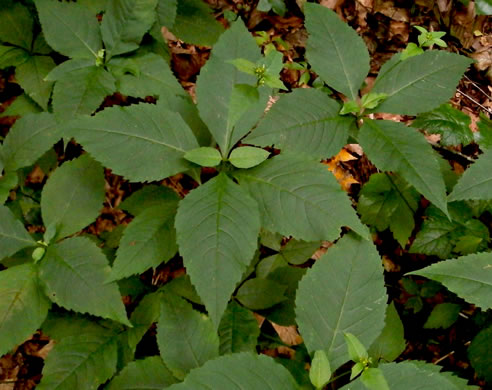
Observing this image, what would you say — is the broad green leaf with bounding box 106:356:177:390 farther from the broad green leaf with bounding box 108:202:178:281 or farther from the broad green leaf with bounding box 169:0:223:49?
the broad green leaf with bounding box 169:0:223:49

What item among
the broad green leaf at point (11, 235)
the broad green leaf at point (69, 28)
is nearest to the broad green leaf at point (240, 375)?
the broad green leaf at point (11, 235)

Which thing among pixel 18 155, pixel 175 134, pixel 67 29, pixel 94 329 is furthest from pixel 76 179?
pixel 67 29

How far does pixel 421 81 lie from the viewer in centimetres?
199

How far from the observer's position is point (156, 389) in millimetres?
1796

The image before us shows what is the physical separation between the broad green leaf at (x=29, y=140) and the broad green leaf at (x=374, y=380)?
1.69 meters

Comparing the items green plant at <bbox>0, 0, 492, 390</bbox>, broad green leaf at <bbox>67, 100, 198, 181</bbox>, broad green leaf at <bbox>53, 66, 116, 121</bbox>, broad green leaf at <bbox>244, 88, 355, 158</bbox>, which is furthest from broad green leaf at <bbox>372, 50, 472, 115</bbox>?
broad green leaf at <bbox>53, 66, 116, 121</bbox>

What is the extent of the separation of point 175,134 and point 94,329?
3.52ft

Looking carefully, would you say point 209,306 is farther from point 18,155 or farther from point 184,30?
point 184,30

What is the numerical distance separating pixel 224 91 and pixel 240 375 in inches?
46.3

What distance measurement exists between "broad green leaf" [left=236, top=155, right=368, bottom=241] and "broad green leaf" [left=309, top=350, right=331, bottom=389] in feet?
1.42

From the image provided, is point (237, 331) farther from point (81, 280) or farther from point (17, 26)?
point (17, 26)

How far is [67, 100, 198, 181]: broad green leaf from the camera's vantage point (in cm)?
164

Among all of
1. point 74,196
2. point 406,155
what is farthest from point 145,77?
point 406,155

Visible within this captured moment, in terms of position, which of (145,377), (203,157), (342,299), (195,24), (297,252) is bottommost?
(145,377)
